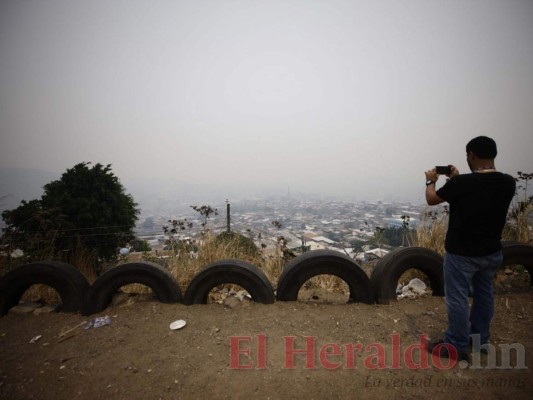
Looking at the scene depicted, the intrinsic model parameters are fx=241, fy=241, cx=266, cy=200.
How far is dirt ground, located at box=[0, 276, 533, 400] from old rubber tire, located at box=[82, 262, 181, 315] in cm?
21

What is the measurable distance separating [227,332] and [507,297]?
173 inches

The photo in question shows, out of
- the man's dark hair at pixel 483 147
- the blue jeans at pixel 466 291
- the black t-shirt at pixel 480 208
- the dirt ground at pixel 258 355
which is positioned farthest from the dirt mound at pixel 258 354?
the man's dark hair at pixel 483 147

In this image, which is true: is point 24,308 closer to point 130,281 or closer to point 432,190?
point 130,281

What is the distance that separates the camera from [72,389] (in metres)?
2.29

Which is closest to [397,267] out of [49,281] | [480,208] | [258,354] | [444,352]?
[444,352]

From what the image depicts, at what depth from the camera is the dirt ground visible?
221cm

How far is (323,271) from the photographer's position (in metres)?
3.78

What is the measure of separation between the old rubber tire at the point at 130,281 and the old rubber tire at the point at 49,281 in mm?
304

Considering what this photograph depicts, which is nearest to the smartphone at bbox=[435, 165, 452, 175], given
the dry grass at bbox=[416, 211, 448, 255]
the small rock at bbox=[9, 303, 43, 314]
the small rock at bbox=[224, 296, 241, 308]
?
the small rock at bbox=[224, 296, 241, 308]

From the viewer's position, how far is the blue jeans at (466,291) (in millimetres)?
2318

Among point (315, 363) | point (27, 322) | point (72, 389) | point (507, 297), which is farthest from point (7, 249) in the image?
point (507, 297)

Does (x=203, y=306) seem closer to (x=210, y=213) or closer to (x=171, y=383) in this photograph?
(x=171, y=383)

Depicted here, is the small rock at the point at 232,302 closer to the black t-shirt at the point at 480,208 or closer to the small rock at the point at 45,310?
the small rock at the point at 45,310

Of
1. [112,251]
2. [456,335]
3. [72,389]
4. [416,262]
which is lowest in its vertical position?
[112,251]
